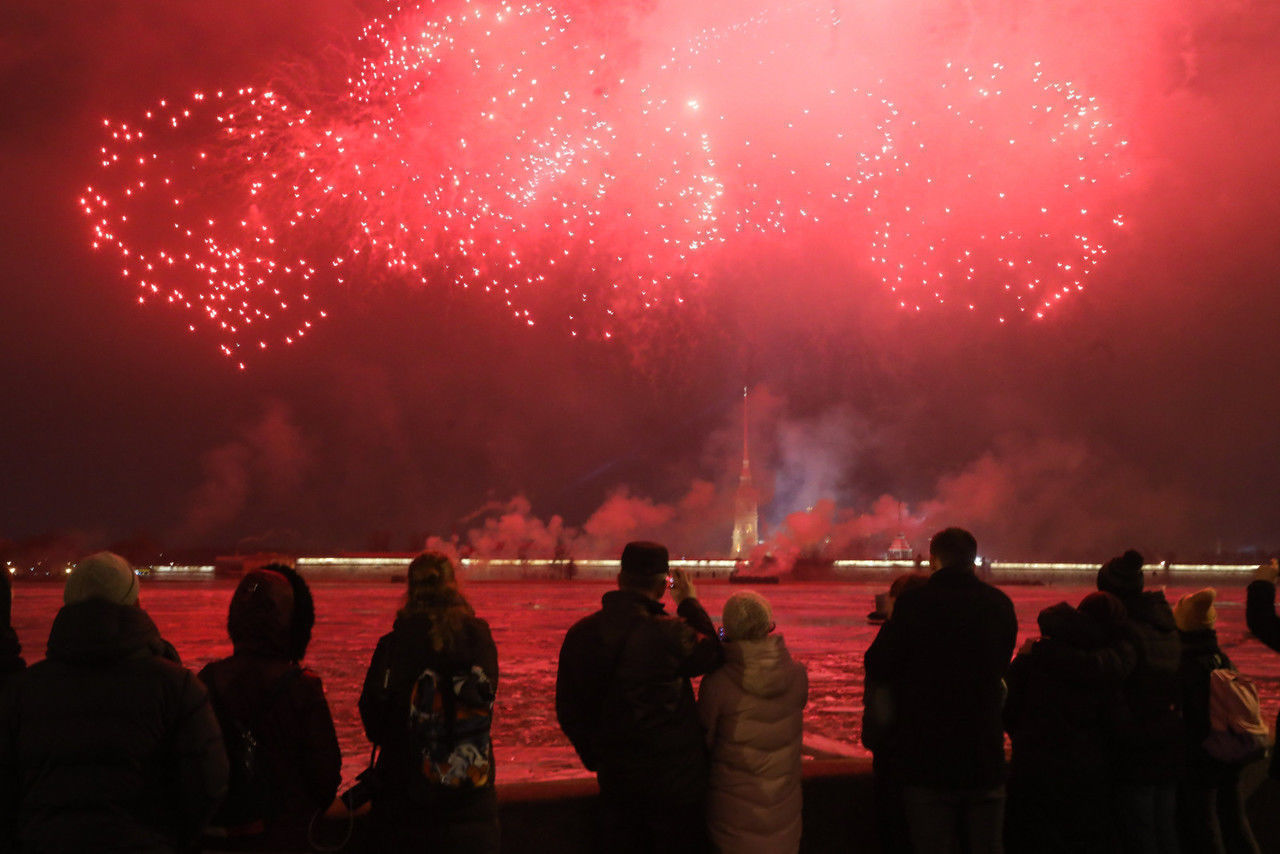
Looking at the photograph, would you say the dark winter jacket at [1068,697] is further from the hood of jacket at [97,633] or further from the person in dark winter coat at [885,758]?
the hood of jacket at [97,633]

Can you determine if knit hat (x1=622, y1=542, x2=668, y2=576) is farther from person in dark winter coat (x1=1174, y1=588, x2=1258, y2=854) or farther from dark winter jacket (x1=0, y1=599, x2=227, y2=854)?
person in dark winter coat (x1=1174, y1=588, x2=1258, y2=854)

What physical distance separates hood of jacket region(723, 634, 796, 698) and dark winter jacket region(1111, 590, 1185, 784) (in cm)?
174

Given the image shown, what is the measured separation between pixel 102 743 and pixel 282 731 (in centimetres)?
73

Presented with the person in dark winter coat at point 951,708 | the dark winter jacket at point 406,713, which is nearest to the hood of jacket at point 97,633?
the dark winter jacket at point 406,713

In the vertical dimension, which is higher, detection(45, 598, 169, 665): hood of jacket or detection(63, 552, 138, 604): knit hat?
detection(63, 552, 138, 604): knit hat

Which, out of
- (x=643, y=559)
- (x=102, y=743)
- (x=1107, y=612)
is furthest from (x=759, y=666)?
(x=102, y=743)

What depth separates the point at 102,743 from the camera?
2953 mm

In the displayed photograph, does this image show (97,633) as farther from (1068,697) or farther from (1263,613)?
(1263,613)

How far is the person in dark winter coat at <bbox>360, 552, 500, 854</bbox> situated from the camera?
3.76m

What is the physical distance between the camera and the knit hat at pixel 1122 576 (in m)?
5.05

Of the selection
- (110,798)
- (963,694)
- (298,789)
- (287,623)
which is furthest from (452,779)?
(963,694)

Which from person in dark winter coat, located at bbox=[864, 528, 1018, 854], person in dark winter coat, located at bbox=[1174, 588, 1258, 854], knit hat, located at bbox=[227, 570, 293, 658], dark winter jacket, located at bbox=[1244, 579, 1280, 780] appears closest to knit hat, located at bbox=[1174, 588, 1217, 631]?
person in dark winter coat, located at bbox=[1174, 588, 1258, 854]

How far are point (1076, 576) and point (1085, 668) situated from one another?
12097 cm

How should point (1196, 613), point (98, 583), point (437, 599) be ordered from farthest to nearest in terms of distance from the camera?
1. point (1196, 613)
2. point (437, 599)
3. point (98, 583)
